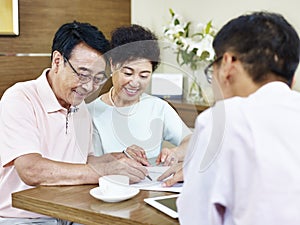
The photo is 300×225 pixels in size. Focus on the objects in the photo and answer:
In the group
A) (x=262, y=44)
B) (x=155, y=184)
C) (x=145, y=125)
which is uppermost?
(x=262, y=44)

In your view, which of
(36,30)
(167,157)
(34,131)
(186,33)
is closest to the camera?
(167,157)

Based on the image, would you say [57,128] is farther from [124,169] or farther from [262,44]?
[262,44]

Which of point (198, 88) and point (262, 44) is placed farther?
point (198, 88)

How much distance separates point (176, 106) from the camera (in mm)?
1759

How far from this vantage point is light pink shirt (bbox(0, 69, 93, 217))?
6.34 feet

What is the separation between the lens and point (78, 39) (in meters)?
2.12

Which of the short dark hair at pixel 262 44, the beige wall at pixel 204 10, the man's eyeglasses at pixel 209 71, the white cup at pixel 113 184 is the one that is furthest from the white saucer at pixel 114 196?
the beige wall at pixel 204 10

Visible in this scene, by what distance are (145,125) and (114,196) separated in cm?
30

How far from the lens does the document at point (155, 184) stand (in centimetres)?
178

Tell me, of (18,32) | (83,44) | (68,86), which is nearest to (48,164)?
(68,86)

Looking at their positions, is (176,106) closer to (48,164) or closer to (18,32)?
(48,164)

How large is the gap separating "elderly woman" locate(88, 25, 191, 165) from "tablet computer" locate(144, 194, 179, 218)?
0.61ft

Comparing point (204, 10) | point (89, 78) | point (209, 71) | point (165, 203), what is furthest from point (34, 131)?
point (204, 10)

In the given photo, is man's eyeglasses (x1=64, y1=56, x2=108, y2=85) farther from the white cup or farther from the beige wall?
the beige wall
